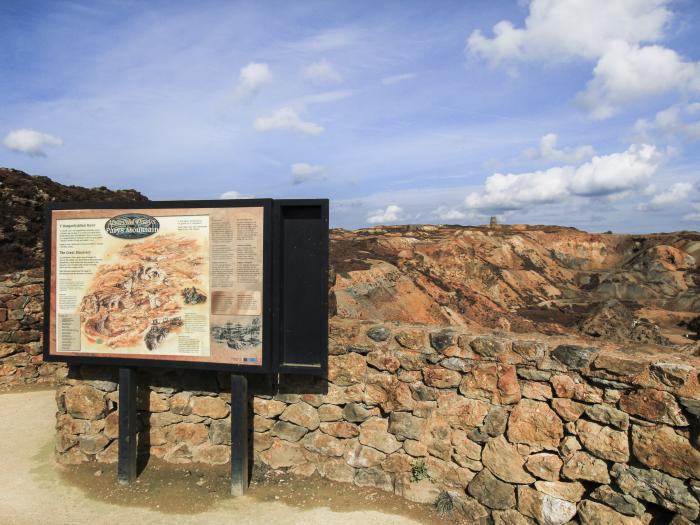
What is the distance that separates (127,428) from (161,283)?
1.55 m

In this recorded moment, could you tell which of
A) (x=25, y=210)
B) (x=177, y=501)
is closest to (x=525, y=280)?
(x=177, y=501)

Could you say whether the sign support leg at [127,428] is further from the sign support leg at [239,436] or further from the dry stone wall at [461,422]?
the sign support leg at [239,436]

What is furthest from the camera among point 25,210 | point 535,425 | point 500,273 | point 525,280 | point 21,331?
point 525,280

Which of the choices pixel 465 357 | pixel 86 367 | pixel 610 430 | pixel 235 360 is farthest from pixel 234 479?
pixel 610 430

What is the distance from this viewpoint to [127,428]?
4.73 meters

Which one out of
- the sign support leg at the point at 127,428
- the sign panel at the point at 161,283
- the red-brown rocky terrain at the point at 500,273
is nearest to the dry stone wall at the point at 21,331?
the red-brown rocky terrain at the point at 500,273

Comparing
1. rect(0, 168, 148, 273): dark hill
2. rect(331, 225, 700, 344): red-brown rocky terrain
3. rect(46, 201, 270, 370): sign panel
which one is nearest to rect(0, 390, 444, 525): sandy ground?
rect(46, 201, 270, 370): sign panel

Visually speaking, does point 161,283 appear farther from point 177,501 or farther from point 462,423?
point 462,423

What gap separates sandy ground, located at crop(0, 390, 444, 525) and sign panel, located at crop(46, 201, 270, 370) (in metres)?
1.30

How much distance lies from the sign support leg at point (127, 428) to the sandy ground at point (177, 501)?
150mm

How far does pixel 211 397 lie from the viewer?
4934mm

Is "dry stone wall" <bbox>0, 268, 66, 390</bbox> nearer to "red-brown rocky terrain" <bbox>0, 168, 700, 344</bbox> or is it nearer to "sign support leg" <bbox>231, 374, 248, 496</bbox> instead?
"red-brown rocky terrain" <bbox>0, 168, 700, 344</bbox>

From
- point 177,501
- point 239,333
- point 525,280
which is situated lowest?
point 177,501

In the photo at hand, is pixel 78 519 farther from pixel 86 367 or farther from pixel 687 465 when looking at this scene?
pixel 687 465
